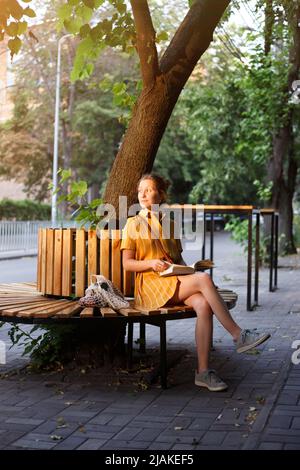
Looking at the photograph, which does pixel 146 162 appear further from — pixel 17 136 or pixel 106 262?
pixel 17 136

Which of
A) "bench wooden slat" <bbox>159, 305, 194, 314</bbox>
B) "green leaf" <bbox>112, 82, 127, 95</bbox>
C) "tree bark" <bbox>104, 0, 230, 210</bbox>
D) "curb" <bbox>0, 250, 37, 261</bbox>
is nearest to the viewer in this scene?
"bench wooden slat" <bbox>159, 305, 194, 314</bbox>

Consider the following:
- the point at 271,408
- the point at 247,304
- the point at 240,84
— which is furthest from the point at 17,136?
the point at 271,408

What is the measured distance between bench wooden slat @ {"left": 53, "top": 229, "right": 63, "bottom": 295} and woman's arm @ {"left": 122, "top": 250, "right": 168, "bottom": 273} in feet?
2.32

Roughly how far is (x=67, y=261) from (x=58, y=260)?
3.8 inches

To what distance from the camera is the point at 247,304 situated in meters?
9.90

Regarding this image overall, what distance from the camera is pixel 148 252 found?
18.4 ft

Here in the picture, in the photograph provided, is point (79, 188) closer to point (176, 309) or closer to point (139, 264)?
point (139, 264)

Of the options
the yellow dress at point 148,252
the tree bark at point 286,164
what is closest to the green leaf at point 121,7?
the yellow dress at point 148,252

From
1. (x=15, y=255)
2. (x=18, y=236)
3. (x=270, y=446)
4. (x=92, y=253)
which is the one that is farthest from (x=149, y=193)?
(x=18, y=236)

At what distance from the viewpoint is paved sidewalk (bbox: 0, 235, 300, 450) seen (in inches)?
162

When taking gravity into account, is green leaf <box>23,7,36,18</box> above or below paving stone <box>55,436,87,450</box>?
above

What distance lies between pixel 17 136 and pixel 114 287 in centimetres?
3285

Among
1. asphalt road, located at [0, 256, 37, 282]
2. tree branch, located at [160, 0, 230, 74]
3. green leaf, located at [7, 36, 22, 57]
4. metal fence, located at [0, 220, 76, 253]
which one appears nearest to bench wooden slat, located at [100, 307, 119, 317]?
green leaf, located at [7, 36, 22, 57]

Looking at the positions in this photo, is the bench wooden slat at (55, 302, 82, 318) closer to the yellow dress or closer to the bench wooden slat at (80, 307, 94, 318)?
the bench wooden slat at (80, 307, 94, 318)
